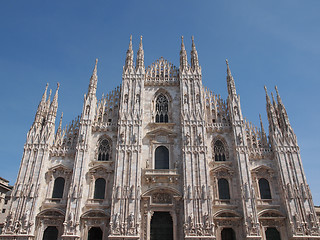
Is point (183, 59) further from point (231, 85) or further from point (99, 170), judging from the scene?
point (99, 170)

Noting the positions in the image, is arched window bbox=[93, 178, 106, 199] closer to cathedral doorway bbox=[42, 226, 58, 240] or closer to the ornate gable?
cathedral doorway bbox=[42, 226, 58, 240]

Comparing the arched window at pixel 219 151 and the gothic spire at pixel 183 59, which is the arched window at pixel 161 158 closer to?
the arched window at pixel 219 151

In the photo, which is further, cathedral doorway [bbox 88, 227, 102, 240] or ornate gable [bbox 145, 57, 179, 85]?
ornate gable [bbox 145, 57, 179, 85]

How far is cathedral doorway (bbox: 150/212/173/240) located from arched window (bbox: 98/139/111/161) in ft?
24.0

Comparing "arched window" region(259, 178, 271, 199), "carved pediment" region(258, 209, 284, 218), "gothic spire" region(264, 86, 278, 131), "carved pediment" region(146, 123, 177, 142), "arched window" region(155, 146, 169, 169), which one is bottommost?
"carved pediment" region(258, 209, 284, 218)

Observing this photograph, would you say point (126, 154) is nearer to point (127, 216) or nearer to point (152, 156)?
point (152, 156)

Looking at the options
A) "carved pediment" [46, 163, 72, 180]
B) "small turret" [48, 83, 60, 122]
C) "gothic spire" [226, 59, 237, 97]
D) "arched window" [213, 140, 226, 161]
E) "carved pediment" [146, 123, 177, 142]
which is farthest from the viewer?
"gothic spire" [226, 59, 237, 97]

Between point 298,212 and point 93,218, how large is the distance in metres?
17.3

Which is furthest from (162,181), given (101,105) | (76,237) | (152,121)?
(101,105)

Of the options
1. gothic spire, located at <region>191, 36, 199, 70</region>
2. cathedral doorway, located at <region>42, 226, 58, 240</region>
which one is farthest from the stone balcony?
gothic spire, located at <region>191, 36, 199, 70</region>

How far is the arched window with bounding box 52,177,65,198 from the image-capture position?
84.3ft

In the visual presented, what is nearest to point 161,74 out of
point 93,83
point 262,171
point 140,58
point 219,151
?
point 140,58

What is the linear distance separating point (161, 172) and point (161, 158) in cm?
199

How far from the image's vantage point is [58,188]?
25953mm
